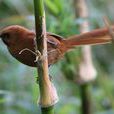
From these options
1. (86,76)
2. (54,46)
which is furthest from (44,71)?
(86,76)

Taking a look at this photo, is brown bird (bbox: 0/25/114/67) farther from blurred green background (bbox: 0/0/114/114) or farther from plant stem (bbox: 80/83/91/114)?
plant stem (bbox: 80/83/91/114)

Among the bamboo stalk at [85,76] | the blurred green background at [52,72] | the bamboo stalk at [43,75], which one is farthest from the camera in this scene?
the bamboo stalk at [85,76]

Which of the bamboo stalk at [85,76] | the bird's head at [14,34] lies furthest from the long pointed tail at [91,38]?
the bamboo stalk at [85,76]

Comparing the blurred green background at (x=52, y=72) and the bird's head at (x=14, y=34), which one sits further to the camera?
the blurred green background at (x=52, y=72)

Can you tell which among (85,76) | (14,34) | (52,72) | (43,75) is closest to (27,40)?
(14,34)

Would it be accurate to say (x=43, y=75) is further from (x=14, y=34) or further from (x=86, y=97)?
(x=86, y=97)

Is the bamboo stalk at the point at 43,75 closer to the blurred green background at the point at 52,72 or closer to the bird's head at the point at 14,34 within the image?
the bird's head at the point at 14,34
